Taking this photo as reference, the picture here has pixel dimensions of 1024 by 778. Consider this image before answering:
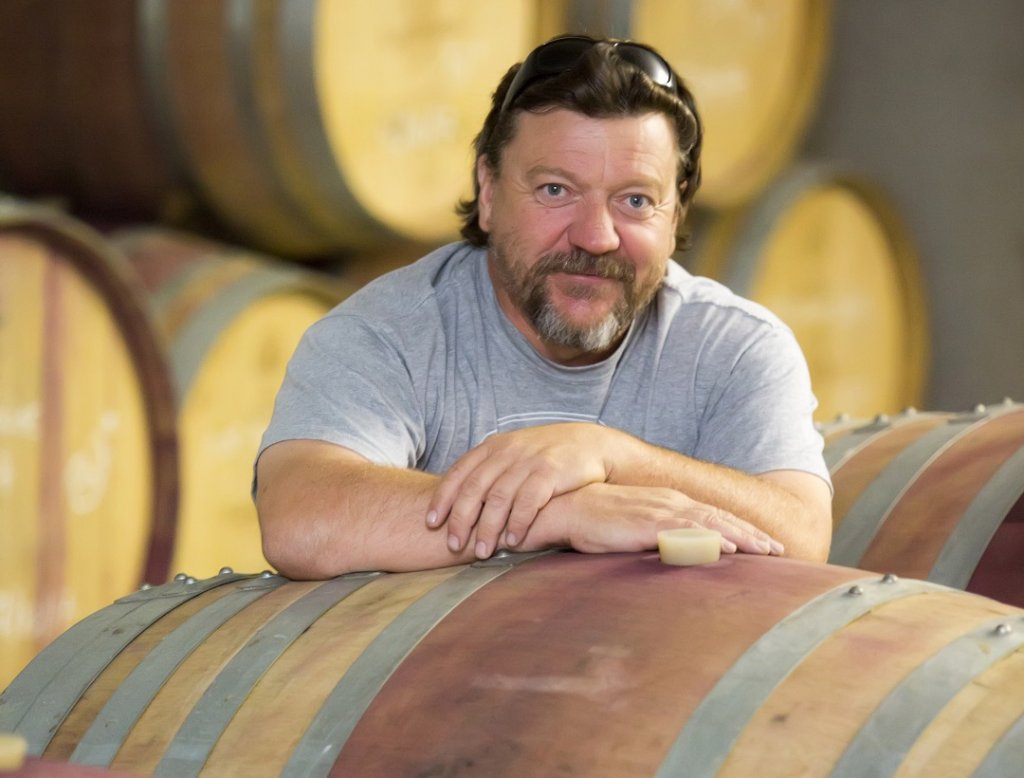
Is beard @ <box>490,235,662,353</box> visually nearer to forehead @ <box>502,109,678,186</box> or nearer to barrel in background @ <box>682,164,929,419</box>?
forehead @ <box>502,109,678,186</box>

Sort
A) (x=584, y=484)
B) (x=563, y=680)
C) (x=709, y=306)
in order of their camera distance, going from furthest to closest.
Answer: (x=709, y=306), (x=584, y=484), (x=563, y=680)

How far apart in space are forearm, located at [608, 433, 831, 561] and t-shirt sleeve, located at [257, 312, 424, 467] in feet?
1.03

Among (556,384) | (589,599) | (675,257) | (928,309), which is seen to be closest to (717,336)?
(556,384)

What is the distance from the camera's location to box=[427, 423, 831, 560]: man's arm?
160 cm

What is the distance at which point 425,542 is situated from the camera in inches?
64.1

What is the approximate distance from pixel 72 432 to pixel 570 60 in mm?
1321

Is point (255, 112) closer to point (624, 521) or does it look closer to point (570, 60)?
point (570, 60)

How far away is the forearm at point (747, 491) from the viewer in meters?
1.72

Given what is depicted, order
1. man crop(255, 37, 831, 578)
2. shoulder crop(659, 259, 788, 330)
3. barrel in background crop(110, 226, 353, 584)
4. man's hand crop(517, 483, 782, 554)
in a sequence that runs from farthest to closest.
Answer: barrel in background crop(110, 226, 353, 584), shoulder crop(659, 259, 788, 330), man crop(255, 37, 831, 578), man's hand crop(517, 483, 782, 554)

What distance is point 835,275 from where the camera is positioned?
4.49 m

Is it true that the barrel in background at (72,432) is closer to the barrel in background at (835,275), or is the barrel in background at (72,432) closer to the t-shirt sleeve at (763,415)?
the t-shirt sleeve at (763,415)

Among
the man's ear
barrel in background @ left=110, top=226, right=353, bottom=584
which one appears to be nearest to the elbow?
the man's ear

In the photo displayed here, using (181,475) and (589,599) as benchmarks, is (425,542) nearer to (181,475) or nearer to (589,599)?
(589,599)

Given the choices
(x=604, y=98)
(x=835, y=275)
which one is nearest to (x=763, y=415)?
(x=604, y=98)
